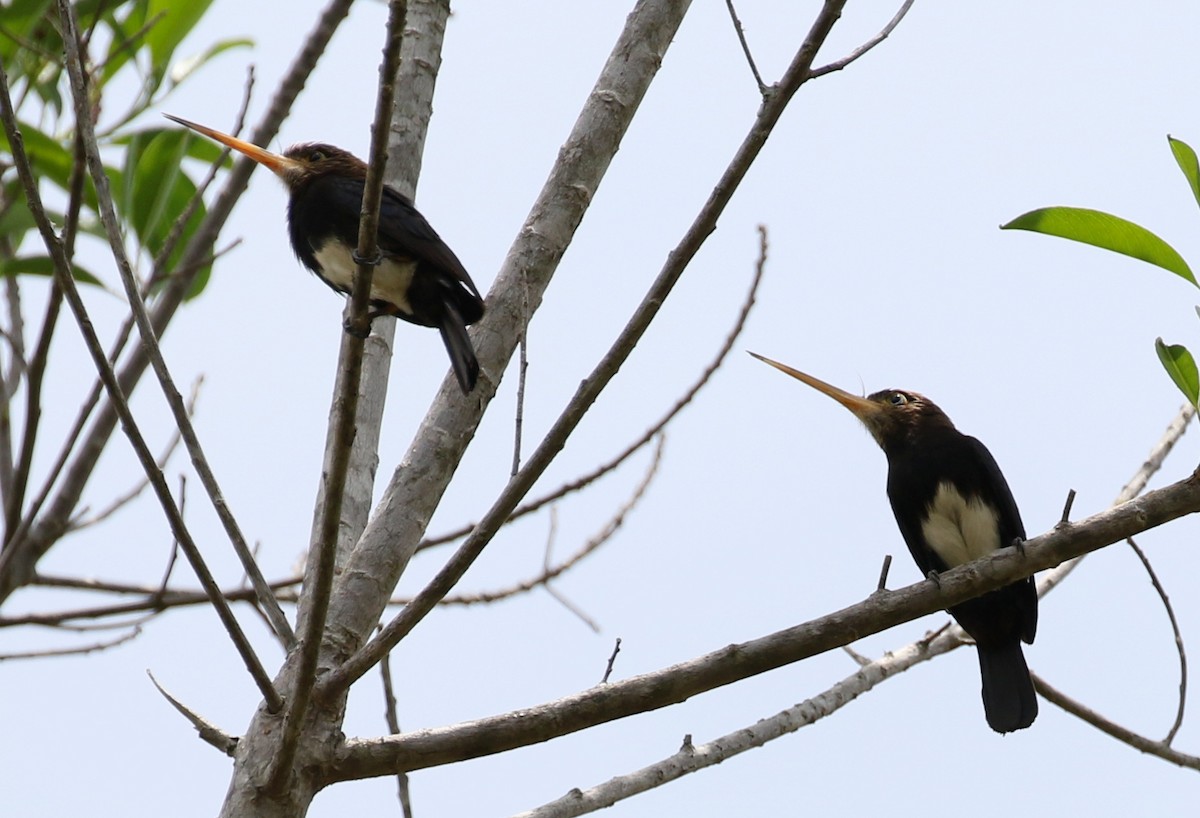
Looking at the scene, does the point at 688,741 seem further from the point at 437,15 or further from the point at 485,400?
the point at 437,15

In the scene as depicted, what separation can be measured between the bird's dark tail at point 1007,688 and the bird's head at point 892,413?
3.27 feet

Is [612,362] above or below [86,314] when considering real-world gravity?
below

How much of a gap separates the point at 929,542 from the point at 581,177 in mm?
2361

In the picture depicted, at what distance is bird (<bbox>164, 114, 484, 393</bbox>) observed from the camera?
11.0ft

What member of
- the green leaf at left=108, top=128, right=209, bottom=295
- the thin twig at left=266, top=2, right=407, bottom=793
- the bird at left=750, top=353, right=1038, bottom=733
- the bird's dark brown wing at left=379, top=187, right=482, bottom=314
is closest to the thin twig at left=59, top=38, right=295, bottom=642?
the thin twig at left=266, top=2, right=407, bottom=793

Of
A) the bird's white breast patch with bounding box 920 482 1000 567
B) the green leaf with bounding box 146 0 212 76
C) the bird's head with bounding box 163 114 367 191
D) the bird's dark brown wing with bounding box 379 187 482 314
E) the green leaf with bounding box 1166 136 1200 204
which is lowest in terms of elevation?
the green leaf with bounding box 1166 136 1200 204

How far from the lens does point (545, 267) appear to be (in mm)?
3258

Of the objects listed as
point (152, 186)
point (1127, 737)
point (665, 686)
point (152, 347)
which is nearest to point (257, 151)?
point (152, 186)

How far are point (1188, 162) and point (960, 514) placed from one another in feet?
8.05

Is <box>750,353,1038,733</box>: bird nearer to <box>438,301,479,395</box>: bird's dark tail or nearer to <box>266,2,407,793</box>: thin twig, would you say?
<box>438,301,479,395</box>: bird's dark tail

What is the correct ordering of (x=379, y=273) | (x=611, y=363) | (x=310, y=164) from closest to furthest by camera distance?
(x=611, y=363)
(x=379, y=273)
(x=310, y=164)

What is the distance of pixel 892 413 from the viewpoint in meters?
5.26

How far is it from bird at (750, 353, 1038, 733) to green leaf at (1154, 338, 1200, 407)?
5.96 feet

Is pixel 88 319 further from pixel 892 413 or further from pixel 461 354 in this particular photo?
pixel 892 413
